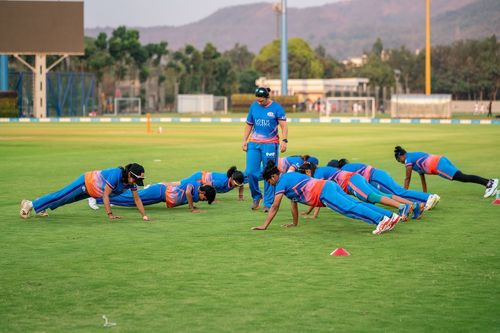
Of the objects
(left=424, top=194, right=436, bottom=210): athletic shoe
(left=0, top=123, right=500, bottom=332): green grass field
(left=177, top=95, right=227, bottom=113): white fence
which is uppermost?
(left=177, top=95, right=227, bottom=113): white fence

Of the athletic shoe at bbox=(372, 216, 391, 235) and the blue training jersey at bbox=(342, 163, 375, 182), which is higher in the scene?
the blue training jersey at bbox=(342, 163, 375, 182)

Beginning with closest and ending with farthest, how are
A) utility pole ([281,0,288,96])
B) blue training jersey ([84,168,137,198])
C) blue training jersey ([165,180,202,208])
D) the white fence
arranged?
blue training jersey ([84,168,137,198]) < blue training jersey ([165,180,202,208]) < utility pole ([281,0,288,96]) < the white fence

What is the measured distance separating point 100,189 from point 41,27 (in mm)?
65214

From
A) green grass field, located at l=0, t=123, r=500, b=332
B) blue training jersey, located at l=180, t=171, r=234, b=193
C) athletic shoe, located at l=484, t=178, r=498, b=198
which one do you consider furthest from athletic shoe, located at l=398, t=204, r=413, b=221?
athletic shoe, located at l=484, t=178, r=498, b=198

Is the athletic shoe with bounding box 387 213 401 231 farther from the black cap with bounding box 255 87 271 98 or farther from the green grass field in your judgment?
the black cap with bounding box 255 87 271 98

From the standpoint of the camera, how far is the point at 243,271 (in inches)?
440

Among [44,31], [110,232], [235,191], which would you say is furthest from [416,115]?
[110,232]

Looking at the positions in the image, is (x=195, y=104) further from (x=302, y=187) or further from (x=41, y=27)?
(x=302, y=187)

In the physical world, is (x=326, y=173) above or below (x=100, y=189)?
above

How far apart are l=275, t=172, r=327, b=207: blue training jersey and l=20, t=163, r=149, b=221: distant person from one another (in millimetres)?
2319

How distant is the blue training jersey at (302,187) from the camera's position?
13648mm

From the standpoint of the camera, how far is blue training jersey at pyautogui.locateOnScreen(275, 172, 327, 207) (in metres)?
13.6

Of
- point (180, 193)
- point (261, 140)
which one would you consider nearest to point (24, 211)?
point (180, 193)

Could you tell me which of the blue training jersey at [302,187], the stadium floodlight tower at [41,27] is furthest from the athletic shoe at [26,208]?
the stadium floodlight tower at [41,27]
